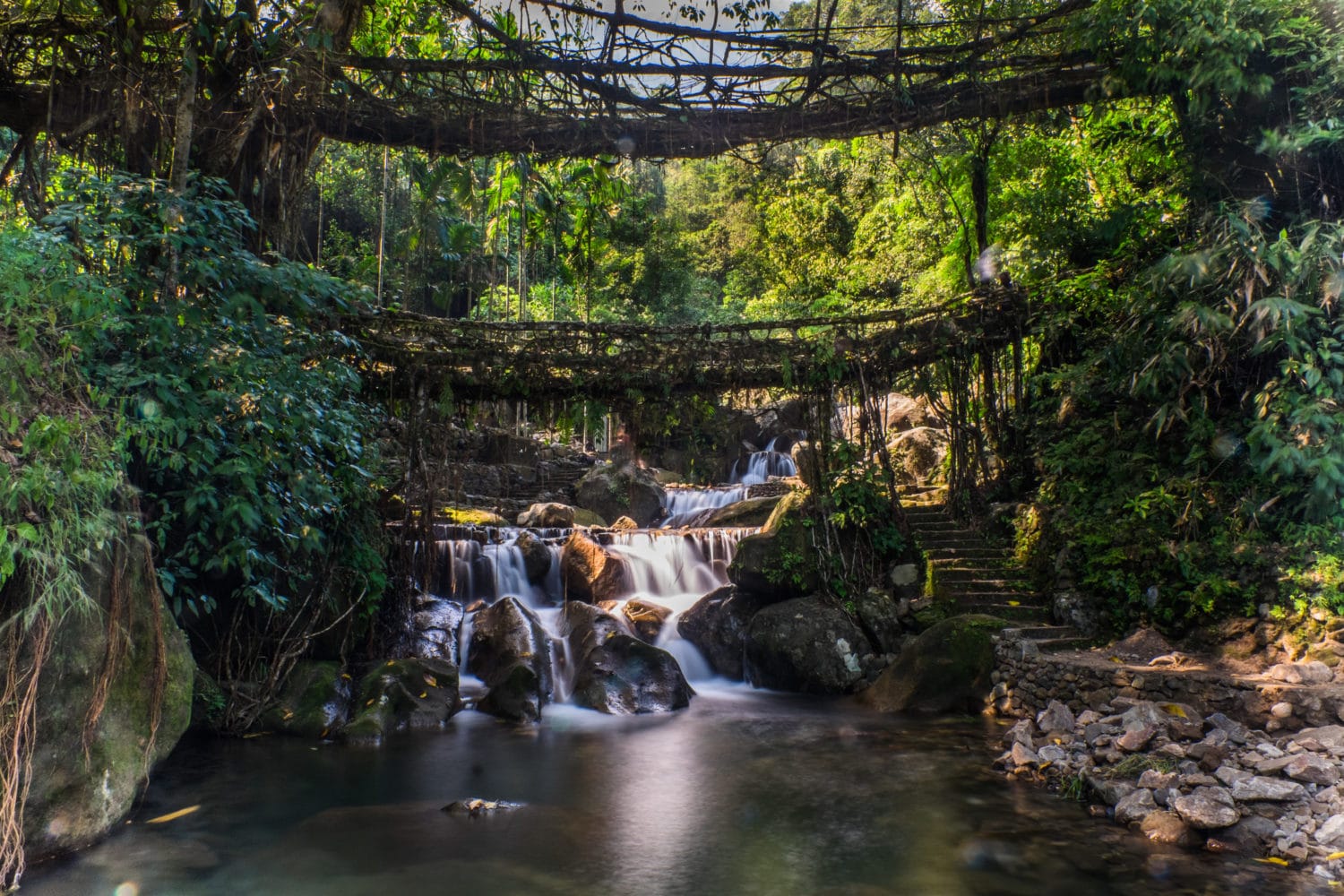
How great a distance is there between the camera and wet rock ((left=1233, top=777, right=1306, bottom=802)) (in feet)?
17.1

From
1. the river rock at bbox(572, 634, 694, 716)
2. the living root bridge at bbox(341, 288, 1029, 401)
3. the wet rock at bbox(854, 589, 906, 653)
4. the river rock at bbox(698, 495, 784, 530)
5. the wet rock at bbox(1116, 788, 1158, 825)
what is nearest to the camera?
the wet rock at bbox(1116, 788, 1158, 825)

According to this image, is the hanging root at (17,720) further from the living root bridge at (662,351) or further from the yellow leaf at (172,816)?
the living root bridge at (662,351)

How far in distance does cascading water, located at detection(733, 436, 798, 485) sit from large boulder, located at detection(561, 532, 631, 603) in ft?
25.9

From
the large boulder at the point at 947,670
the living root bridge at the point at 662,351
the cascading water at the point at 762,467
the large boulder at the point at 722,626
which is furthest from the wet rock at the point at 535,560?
the cascading water at the point at 762,467

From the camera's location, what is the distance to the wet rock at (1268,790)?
17.1 feet

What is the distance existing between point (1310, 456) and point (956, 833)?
413 cm

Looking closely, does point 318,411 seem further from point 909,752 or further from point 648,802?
point 909,752

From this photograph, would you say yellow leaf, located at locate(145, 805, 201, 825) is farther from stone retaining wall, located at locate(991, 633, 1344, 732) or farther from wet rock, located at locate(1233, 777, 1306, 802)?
stone retaining wall, located at locate(991, 633, 1344, 732)

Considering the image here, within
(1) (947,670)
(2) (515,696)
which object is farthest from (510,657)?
(1) (947,670)

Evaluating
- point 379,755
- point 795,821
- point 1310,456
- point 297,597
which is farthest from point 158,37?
point 1310,456

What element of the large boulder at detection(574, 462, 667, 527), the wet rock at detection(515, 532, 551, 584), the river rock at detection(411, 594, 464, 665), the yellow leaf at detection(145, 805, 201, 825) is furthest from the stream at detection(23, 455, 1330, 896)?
the large boulder at detection(574, 462, 667, 527)

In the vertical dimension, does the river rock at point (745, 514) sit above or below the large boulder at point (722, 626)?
above

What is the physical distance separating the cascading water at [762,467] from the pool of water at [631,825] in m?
12.2

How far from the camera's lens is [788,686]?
Result: 10211 mm
